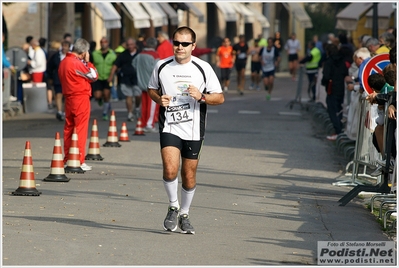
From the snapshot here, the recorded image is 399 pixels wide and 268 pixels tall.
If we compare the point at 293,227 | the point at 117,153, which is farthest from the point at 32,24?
the point at 293,227

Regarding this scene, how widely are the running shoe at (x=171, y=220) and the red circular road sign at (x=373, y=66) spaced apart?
16.1 ft

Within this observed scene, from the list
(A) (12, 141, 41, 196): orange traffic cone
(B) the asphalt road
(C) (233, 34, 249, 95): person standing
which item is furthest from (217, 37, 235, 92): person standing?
(A) (12, 141, 41, 196): orange traffic cone

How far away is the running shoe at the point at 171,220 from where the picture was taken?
9.14 meters

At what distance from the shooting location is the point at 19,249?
26.4 feet

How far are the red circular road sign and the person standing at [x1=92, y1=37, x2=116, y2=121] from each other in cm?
1117

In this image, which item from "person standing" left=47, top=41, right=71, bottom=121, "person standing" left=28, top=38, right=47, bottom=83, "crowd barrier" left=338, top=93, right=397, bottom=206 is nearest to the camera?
"crowd barrier" left=338, top=93, right=397, bottom=206

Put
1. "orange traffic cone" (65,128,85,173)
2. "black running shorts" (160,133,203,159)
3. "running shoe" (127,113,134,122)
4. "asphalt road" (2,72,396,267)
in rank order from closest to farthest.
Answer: "asphalt road" (2,72,396,267) → "black running shorts" (160,133,203,159) → "orange traffic cone" (65,128,85,173) → "running shoe" (127,113,134,122)

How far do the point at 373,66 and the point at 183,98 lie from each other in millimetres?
4905

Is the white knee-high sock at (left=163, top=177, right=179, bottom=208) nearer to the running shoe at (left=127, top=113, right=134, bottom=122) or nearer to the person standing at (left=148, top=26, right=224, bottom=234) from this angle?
the person standing at (left=148, top=26, right=224, bottom=234)

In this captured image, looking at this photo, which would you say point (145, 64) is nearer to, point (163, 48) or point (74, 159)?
point (163, 48)

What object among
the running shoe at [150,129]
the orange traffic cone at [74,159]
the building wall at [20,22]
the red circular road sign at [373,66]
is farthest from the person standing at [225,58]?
the red circular road sign at [373,66]

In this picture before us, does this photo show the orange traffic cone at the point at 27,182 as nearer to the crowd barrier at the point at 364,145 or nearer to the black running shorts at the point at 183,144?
the black running shorts at the point at 183,144

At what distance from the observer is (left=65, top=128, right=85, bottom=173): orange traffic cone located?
45.8 ft

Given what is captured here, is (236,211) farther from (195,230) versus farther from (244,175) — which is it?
(244,175)
